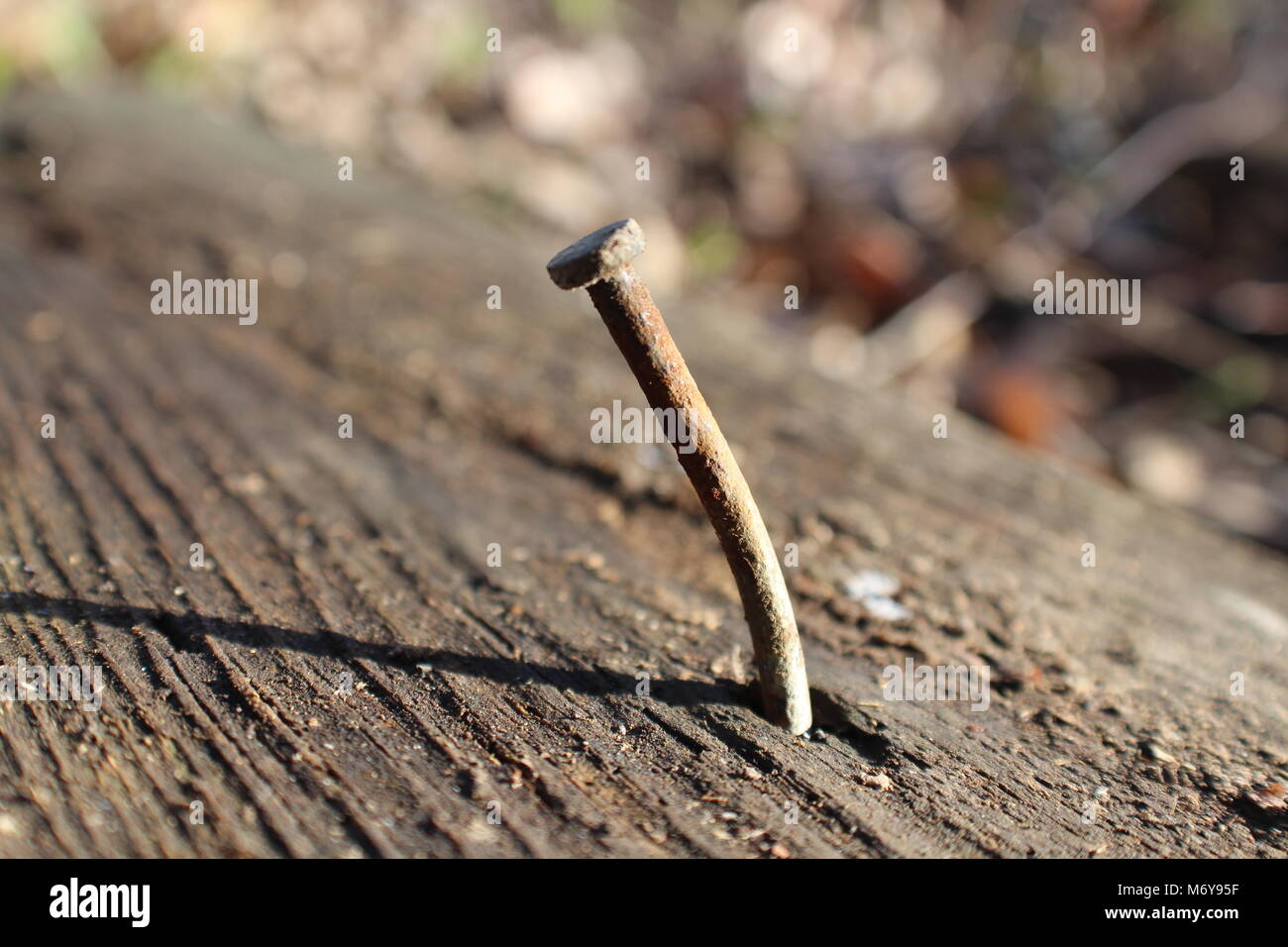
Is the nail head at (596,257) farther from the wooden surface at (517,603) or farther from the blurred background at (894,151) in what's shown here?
the blurred background at (894,151)

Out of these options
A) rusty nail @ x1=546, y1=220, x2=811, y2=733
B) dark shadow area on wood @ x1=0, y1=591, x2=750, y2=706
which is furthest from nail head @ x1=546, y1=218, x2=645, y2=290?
dark shadow area on wood @ x1=0, y1=591, x2=750, y2=706

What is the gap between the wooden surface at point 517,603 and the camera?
97cm

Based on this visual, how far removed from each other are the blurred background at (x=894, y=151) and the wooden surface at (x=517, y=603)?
1.26 metres

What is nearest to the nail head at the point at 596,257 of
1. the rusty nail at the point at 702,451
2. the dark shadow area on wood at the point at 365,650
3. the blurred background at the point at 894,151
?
the rusty nail at the point at 702,451

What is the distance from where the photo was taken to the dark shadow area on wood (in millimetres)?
1141

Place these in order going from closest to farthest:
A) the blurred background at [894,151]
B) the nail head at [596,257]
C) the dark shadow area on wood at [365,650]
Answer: the nail head at [596,257]
the dark shadow area on wood at [365,650]
the blurred background at [894,151]

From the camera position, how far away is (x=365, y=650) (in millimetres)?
1152

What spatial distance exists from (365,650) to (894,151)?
15.3 ft

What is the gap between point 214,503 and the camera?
1.41 meters

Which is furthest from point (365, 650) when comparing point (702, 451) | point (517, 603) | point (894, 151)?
point (894, 151)

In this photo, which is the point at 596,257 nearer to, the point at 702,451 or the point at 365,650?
the point at 702,451

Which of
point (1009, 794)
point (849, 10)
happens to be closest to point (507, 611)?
point (1009, 794)

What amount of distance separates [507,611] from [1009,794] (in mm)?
612

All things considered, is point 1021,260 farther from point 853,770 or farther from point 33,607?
point 33,607
